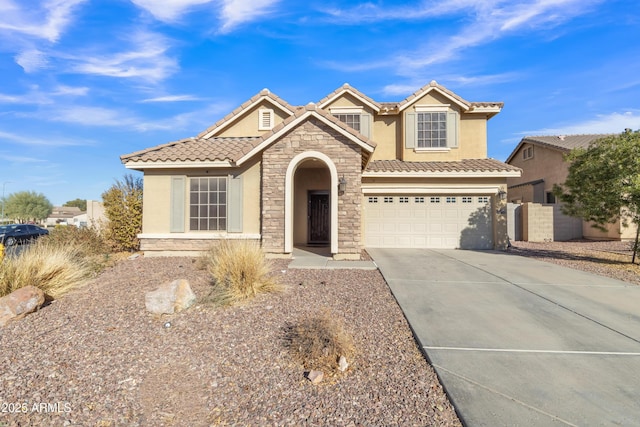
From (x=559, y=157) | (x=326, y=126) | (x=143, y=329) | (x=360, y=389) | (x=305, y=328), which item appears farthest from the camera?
(x=559, y=157)

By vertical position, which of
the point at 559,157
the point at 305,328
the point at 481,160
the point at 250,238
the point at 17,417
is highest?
the point at 559,157

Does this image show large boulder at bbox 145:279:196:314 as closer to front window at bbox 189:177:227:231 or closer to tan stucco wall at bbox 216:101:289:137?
front window at bbox 189:177:227:231

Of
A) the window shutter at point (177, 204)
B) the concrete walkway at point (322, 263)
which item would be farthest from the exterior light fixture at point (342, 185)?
the window shutter at point (177, 204)

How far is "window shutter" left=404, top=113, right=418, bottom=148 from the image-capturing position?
49.2 feet

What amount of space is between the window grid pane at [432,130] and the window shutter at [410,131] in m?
0.23

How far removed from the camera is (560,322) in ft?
17.2

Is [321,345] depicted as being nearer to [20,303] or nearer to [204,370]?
[204,370]

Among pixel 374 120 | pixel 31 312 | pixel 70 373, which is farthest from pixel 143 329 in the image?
pixel 374 120

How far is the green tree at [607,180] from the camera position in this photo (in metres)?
9.91

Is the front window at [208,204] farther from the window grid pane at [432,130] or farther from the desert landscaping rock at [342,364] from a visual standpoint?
the window grid pane at [432,130]

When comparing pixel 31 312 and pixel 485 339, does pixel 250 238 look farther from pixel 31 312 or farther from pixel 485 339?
pixel 485 339

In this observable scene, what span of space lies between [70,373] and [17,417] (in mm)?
739

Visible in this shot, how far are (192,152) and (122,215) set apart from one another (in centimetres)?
369

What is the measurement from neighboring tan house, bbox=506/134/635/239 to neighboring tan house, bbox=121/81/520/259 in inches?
324
